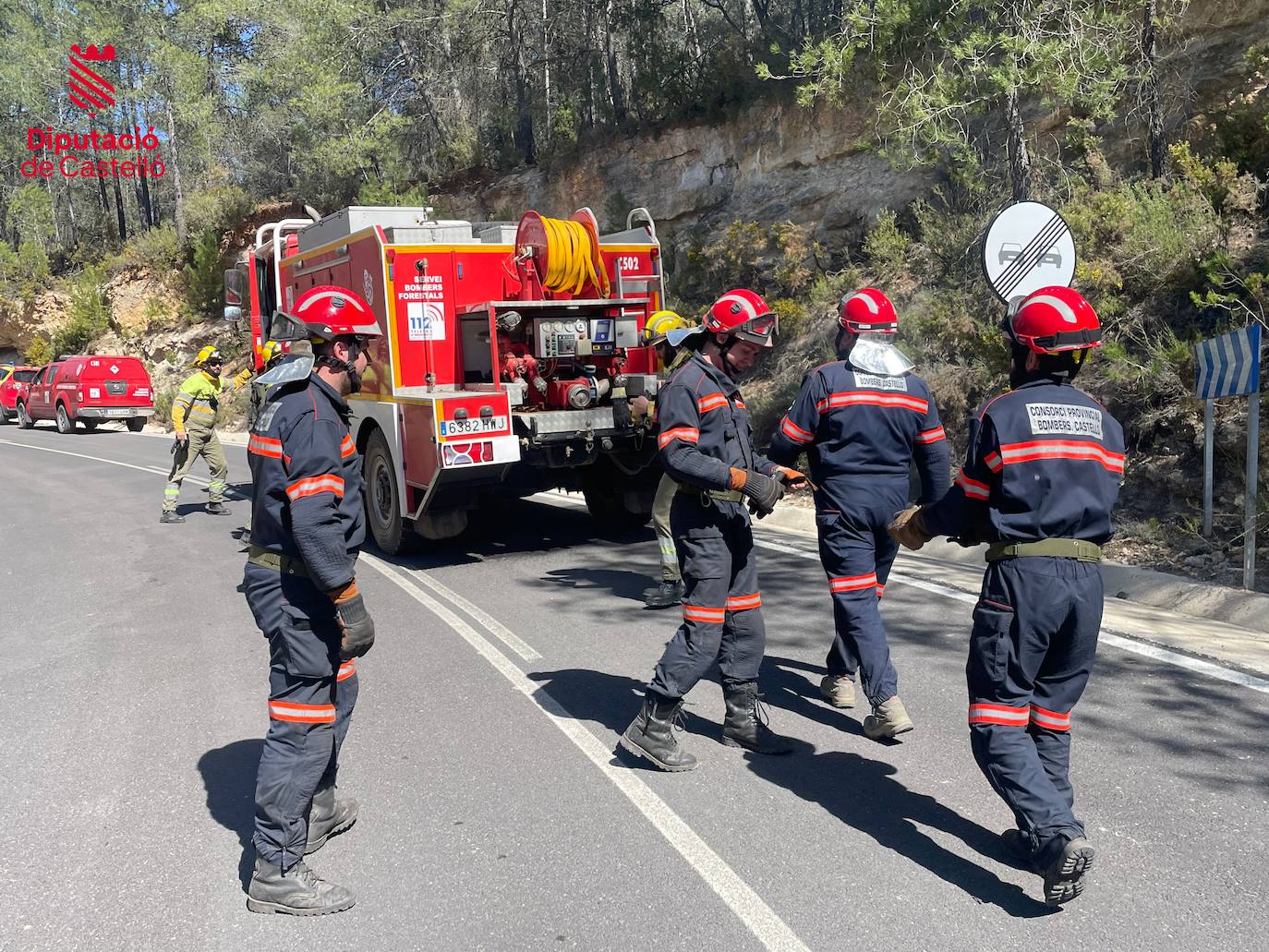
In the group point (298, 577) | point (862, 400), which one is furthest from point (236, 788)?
point (862, 400)

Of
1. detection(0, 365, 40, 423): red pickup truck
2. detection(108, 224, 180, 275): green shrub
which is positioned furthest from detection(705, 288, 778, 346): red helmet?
detection(108, 224, 180, 275): green shrub

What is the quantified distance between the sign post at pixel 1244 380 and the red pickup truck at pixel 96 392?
2643 centimetres

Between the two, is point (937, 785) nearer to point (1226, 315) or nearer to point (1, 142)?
point (1226, 315)

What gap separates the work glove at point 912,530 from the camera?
152 inches

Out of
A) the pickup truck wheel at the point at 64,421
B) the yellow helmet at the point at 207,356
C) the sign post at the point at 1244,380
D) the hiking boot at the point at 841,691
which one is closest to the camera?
the hiking boot at the point at 841,691

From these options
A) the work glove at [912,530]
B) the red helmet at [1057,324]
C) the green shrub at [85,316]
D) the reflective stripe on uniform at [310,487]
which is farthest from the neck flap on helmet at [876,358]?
the green shrub at [85,316]

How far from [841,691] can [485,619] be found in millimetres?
2878

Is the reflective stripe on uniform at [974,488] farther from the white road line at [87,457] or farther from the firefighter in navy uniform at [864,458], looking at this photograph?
the white road line at [87,457]

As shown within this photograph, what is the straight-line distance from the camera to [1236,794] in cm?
424

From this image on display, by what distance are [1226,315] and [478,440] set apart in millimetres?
6960

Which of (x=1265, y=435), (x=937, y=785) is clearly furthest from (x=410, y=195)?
(x=937, y=785)

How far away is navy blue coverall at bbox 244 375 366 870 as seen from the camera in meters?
3.58

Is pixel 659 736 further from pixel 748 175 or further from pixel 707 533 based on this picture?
pixel 748 175

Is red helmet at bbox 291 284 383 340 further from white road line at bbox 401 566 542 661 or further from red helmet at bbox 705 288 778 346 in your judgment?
white road line at bbox 401 566 542 661
